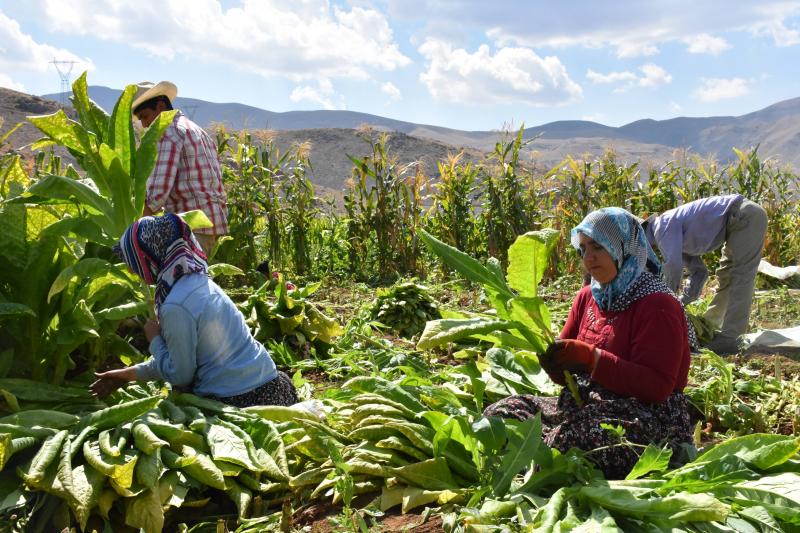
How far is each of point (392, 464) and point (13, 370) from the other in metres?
1.86

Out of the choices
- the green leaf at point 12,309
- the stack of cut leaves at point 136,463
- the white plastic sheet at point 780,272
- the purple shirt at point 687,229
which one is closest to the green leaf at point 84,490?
the stack of cut leaves at point 136,463

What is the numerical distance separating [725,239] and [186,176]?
4.08 m

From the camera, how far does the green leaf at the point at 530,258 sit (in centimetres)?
249

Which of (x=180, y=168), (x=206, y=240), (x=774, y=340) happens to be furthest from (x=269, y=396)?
(x=774, y=340)

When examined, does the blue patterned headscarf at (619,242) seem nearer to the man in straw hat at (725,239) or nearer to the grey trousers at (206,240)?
the man in straw hat at (725,239)

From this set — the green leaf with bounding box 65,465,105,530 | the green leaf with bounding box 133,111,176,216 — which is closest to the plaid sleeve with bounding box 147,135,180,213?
the green leaf with bounding box 133,111,176,216

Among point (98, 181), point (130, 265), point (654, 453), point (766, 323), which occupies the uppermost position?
point (98, 181)

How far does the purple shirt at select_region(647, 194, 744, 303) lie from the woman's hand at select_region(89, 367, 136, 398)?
3859mm

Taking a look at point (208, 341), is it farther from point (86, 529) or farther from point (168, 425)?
point (86, 529)

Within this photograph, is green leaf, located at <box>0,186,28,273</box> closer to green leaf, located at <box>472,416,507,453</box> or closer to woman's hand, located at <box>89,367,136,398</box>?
woman's hand, located at <box>89,367,136,398</box>

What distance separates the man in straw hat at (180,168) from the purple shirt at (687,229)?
10.7 feet

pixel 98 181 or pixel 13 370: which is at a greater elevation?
pixel 98 181

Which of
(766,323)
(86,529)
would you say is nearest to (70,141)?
(86,529)

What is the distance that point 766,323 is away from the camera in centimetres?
598
